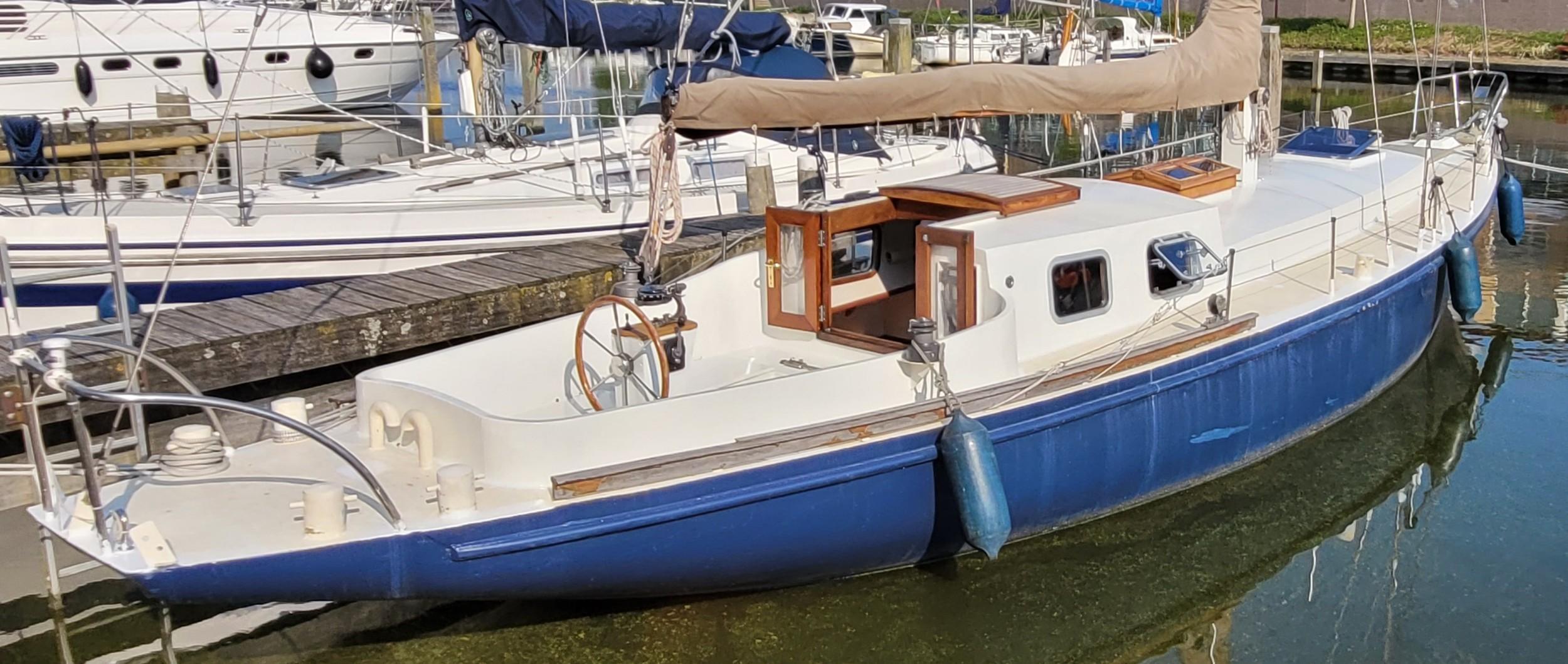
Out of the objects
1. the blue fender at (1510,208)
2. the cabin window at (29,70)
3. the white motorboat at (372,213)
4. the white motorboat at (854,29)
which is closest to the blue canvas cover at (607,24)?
the white motorboat at (372,213)

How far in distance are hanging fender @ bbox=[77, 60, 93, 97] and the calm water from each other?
15.9 meters

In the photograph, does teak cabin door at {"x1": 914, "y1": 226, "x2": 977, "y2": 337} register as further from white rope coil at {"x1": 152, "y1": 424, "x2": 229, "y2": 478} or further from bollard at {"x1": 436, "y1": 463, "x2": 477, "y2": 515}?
white rope coil at {"x1": 152, "y1": 424, "x2": 229, "y2": 478}

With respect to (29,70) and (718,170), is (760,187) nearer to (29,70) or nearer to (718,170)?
(718,170)

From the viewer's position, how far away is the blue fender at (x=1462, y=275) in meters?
11.8

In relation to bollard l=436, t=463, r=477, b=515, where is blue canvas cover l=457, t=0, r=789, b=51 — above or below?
above

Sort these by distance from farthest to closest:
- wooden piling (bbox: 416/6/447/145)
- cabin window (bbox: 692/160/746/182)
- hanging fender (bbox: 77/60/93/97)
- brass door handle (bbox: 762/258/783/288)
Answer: hanging fender (bbox: 77/60/93/97)
wooden piling (bbox: 416/6/447/145)
cabin window (bbox: 692/160/746/182)
brass door handle (bbox: 762/258/783/288)

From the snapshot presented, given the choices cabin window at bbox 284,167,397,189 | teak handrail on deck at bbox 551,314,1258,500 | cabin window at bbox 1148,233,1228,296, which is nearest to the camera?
teak handrail on deck at bbox 551,314,1258,500

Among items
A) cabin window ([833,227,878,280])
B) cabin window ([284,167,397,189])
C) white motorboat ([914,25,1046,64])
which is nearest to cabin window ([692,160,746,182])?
cabin window ([284,167,397,189])

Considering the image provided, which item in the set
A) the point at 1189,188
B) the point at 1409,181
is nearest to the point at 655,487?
the point at 1189,188

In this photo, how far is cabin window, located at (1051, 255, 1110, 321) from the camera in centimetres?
894

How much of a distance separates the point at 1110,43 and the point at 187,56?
51.0ft

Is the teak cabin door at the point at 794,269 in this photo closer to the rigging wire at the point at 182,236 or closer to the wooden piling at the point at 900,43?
the rigging wire at the point at 182,236

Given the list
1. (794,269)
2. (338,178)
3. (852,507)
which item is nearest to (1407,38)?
(338,178)

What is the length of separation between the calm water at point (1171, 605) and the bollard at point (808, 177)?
3.86m
